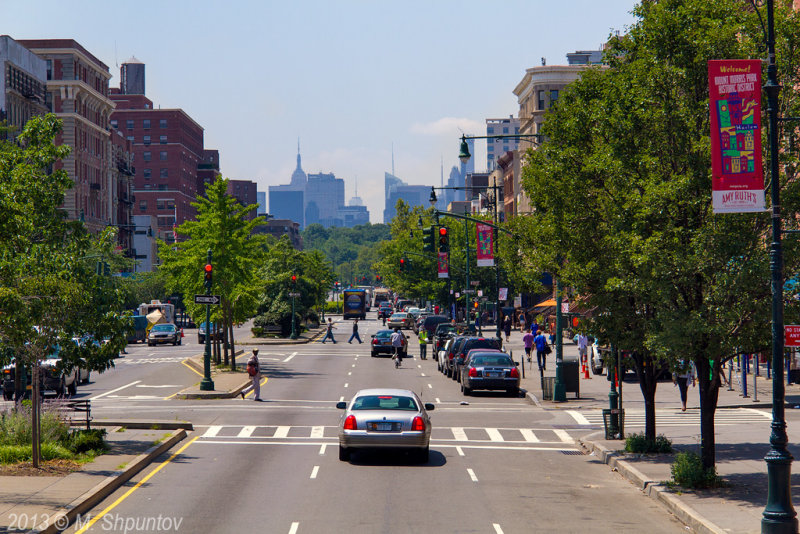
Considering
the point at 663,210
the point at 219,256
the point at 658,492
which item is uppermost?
the point at 219,256

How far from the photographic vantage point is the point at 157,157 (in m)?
169

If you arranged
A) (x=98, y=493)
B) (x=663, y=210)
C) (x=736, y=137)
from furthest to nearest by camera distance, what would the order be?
1. (x=663, y=210)
2. (x=98, y=493)
3. (x=736, y=137)

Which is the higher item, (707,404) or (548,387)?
(707,404)

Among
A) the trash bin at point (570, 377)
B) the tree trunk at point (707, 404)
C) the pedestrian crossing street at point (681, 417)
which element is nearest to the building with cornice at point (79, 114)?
the trash bin at point (570, 377)

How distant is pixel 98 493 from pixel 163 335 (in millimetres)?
61418

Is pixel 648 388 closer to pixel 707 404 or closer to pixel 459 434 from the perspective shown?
pixel 707 404

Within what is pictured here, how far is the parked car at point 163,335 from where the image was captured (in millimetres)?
76438

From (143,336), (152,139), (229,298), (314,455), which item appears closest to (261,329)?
(143,336)

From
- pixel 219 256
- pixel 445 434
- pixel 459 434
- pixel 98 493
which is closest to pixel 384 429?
pixel 98 493

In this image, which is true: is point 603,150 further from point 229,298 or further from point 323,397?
point 229,298

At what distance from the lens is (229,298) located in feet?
163

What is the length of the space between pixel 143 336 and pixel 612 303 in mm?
70587

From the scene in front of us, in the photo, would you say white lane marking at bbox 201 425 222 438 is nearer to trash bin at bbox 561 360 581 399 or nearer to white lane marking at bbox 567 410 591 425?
white lane marking at bbox 567 410 591 425

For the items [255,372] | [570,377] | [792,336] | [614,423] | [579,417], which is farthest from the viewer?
[570,377]
